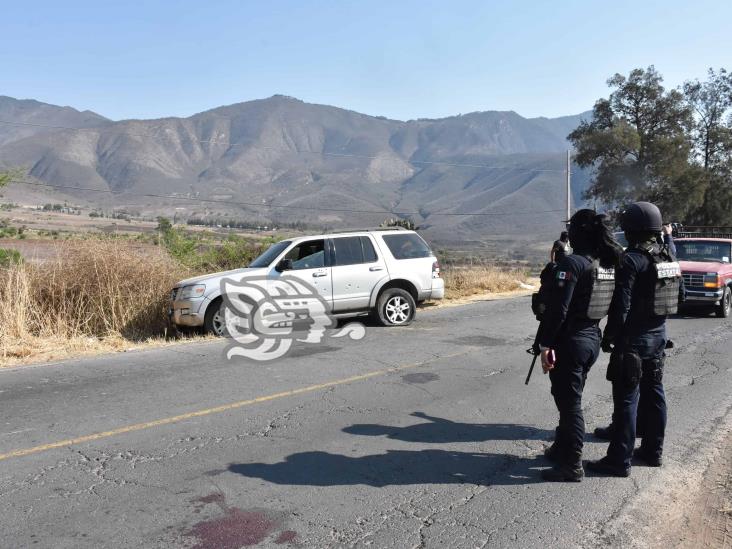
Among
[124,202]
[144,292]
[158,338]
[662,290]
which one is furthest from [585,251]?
[124,202]

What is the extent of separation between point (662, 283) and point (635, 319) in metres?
0.34

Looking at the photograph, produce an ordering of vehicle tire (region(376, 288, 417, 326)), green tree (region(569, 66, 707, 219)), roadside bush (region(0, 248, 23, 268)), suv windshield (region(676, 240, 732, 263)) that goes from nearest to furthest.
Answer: vehicle tire (region(376, 288, 417, 326)), roadside bush (region(0, 248, 23, 268)), suv windshield (region(676, 240, 732, 263)), green tree (region(569, 66, 707, 219))

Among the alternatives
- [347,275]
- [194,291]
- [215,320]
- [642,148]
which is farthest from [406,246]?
[642,148]

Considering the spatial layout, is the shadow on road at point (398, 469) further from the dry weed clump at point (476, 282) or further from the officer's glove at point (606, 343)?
the dry weed clump at point (476, 282)

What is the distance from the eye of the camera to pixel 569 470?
475 cm

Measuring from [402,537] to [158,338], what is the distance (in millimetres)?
8636

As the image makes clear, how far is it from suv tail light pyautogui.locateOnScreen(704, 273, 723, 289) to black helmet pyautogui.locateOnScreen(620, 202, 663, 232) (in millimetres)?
9583

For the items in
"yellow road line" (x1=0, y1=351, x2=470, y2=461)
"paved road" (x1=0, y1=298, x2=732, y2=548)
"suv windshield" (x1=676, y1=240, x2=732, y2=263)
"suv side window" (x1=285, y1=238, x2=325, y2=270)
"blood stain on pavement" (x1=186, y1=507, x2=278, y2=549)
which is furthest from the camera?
"suv windshield" (x1=676, y1=240, x2=732, y2=263)

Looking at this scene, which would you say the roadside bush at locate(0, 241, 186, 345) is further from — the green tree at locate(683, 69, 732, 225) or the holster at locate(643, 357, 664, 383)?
the green tree at locate(683, 69, 732, 225)

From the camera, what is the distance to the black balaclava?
4.78 m

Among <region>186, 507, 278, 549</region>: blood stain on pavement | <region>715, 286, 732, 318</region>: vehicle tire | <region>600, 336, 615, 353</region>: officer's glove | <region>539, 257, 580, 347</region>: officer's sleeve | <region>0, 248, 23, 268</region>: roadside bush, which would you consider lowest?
<region>186, 507, 278, 549</region>: blood stain on pavement

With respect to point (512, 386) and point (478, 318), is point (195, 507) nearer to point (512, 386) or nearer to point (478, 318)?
point (512, 386)

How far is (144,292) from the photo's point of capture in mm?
12477

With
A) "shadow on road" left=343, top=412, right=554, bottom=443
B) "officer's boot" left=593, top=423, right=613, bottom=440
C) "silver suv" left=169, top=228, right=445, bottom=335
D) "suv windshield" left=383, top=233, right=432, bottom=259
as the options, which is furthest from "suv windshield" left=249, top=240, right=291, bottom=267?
"officer's boot" left=593, top=423, right=613, bottom=440
